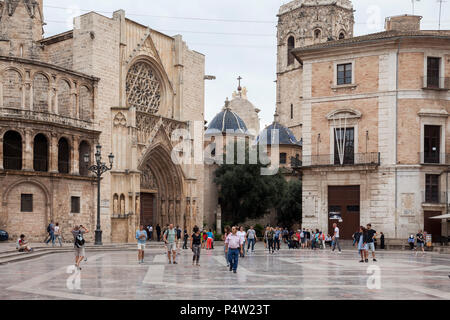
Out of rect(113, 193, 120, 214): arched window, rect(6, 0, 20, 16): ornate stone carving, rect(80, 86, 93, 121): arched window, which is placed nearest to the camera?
rect(80, 86, 93, 121): arched window

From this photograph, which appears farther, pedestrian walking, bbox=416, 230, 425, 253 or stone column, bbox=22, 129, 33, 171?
stone column, bbox=22, 129, 33, 171

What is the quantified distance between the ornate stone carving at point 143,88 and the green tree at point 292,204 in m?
19.5

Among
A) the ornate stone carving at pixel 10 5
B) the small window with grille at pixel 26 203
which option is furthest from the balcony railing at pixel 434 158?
the ornate stone carving at pixel 10 5

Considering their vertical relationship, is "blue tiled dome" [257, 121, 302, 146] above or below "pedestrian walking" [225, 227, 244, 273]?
above

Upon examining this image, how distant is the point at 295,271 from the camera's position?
720 inches

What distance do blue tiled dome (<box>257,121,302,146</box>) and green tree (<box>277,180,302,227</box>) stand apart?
12.1 m

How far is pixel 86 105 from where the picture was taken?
126 ft

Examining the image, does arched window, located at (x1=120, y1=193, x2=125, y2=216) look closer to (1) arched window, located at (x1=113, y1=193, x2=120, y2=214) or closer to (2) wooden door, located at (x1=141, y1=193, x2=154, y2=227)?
(1) arched window, located at (x1=113, y1=193, x2=120, y2=214)

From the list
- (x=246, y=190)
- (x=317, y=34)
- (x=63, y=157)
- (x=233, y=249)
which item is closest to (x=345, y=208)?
(x=63, y=157)

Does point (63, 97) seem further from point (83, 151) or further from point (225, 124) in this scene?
point (225, 124)

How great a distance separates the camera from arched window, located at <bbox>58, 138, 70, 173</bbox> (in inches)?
1451

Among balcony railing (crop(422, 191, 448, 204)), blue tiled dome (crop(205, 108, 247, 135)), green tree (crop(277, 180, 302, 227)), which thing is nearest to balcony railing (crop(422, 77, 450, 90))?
balcony railing (crop(422, 191, 448, 204))

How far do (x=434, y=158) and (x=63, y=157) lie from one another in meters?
22.1

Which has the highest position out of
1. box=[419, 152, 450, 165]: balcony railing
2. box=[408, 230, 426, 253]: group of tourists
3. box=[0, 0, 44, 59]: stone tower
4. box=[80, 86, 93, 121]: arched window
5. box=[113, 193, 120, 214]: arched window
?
box=[0, 0, 44, 59]: stone tower
